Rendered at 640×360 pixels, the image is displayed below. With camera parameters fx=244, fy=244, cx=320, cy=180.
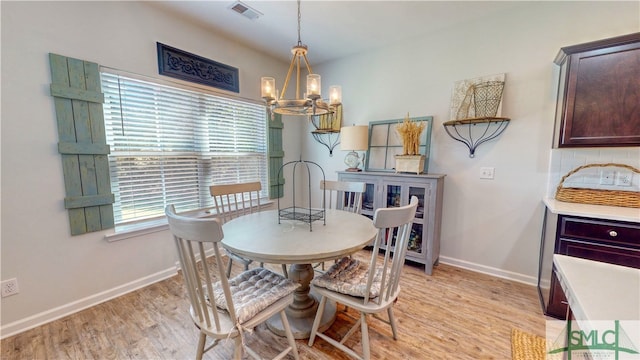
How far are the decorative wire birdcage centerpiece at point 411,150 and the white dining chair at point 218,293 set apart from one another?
5.89 ft

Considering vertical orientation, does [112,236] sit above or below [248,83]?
below

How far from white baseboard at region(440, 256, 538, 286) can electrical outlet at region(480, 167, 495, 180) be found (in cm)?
94

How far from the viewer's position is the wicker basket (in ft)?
5.84

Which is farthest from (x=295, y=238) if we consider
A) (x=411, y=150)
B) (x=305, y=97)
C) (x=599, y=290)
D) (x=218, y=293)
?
(x=411, y=150)

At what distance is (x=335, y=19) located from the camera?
8.00ft

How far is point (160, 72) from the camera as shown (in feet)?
7.67

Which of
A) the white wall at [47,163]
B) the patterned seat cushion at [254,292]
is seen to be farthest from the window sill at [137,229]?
the patterned seat cushion at [254,292]

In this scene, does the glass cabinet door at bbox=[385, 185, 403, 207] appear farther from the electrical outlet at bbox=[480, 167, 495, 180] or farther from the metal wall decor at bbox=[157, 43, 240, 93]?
the metal wall decor at bbox=[157, 43, 240, 93]

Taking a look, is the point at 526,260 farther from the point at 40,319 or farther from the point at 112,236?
the point at 40,319

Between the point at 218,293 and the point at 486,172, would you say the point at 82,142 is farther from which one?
the point at 486,172

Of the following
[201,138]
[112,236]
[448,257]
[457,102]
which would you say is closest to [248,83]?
[201,138]

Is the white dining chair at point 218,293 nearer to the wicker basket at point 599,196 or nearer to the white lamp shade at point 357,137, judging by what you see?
the white lamp shade at point 357,137

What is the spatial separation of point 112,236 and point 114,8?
75.6 inches

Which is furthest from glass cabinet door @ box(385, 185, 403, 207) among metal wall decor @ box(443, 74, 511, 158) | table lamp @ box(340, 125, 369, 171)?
metal wall decor @ box(443, 74, 511, 158)
